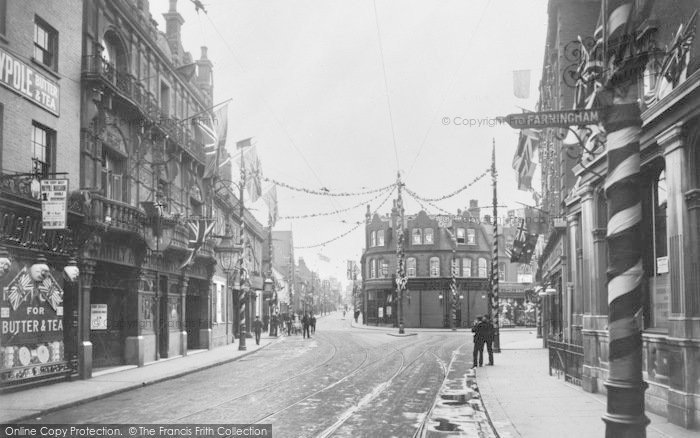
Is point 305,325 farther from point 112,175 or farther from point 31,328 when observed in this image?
point 31,328

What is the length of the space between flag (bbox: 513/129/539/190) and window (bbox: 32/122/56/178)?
1411 cm

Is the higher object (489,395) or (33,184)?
(33,184)

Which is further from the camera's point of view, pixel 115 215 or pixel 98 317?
pixel 98 317

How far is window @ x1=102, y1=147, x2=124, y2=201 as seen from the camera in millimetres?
23328

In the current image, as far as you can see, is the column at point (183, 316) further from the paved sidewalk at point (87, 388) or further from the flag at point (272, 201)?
the flag at point (272, 201)

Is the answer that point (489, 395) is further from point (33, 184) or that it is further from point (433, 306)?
point (433, 306)

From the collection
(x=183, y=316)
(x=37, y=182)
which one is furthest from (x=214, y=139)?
(x=37, y=182)

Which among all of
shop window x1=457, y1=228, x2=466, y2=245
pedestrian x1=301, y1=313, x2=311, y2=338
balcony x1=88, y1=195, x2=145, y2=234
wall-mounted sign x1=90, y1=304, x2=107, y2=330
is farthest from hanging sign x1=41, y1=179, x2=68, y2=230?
shop window x1=457, y1=228, x2=466, y2=245

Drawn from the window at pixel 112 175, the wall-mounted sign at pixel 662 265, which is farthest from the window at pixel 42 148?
the wall-mounted sign at pixel 662 265

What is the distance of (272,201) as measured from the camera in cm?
4084

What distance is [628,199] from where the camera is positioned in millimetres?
6059

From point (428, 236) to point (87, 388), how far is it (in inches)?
2298

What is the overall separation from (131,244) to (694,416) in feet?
61.6

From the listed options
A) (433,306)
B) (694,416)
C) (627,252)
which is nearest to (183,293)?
(694,416)
